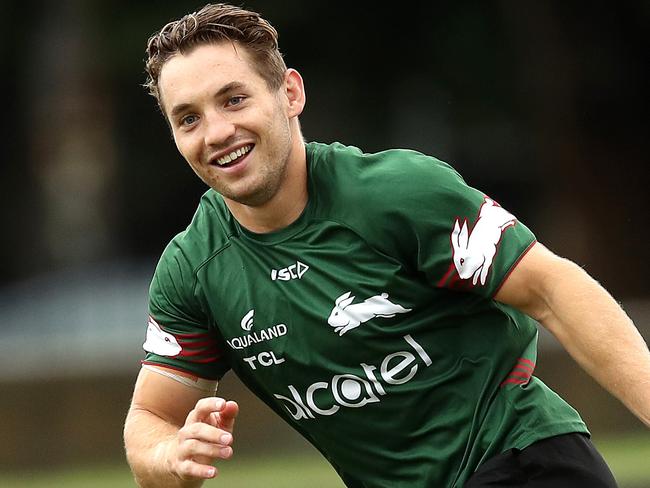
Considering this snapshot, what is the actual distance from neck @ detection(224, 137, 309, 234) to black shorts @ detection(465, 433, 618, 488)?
1.07 m

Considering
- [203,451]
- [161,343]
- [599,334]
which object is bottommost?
[203,451]

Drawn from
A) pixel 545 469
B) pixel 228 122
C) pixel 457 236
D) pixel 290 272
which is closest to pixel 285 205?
pixel 290 272

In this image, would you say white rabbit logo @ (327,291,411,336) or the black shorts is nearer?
the black shorts

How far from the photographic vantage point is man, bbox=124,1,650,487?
4770 millimetres

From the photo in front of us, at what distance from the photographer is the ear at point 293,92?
5.23 m

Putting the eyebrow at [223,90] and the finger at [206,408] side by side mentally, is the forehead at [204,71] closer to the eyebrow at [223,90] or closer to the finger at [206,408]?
the eyebrow at [223,90]

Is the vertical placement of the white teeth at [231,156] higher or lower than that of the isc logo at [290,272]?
higher

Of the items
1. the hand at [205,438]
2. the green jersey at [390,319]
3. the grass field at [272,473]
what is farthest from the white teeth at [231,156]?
the grass field at [272,473]

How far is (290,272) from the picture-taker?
5.06 m

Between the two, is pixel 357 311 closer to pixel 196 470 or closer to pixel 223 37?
pixel 196 470

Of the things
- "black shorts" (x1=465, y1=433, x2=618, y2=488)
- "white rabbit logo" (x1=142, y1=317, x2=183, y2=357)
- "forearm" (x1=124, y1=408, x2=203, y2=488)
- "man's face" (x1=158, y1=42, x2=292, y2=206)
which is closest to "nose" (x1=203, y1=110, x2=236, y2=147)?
"man's face" (x1=158, y1=42, x2=292, y2=206)

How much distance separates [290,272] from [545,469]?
3.52 feet

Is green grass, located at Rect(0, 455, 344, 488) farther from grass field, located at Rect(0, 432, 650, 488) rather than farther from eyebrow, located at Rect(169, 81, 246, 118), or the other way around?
eyebrow, located at Rect(169, 81, 246, 118)

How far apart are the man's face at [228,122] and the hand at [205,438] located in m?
0.78
